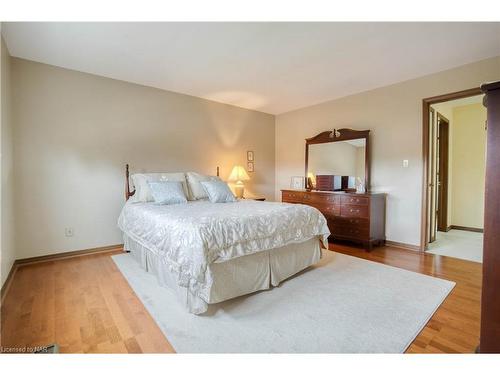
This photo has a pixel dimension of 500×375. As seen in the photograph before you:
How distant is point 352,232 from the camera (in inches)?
146

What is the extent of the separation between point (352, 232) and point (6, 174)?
4.23 meters

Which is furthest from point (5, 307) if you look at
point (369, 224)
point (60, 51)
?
point (369, 224)

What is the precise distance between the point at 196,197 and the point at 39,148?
1.97 m

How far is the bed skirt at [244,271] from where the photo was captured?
1.92 meters

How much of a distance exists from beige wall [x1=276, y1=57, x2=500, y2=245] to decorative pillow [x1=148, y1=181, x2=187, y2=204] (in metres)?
2.97

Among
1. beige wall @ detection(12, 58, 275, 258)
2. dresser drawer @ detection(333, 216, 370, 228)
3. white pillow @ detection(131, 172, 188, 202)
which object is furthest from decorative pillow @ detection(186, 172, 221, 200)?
dresser drawer @ detection(333, 216, 370, 228)

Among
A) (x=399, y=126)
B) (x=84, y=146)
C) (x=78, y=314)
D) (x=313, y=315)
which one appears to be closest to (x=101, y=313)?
(x=78, y=314)

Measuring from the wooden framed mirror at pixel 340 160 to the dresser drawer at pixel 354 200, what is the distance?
0.46 m

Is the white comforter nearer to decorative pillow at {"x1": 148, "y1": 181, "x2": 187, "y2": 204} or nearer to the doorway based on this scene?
decorative pillow at {"x1": 148, "y1": 181, "x2": 187, "y2": 204}

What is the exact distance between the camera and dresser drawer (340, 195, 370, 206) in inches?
140

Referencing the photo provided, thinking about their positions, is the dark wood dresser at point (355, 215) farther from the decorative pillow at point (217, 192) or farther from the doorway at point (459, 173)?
the decorative pillow at point (217, 192)

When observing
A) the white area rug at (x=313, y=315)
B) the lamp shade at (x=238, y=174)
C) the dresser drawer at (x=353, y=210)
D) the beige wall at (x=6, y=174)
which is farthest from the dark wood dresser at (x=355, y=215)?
the beige wall at (x=6, y=174)

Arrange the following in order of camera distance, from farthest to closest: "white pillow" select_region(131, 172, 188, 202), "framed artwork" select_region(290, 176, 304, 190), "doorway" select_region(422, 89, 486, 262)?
"framed artwork" select_region(290, 176, 304, 190) < "doorway" select_region(422, 89, 486, 262) < "white pillow" select_region(131, 172, 188, 202)

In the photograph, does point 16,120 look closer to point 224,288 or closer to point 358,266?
point 224,288
